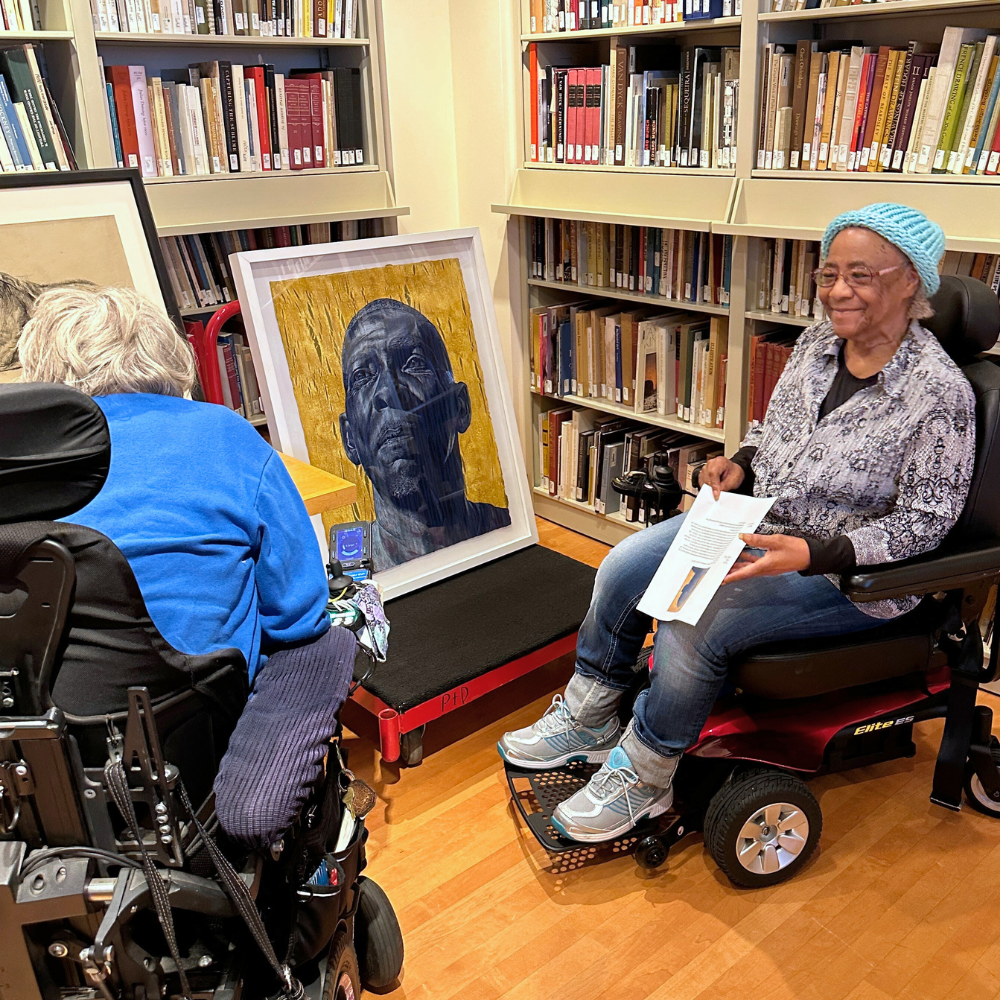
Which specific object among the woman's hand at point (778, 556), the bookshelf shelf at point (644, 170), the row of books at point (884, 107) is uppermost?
the row of books at point (884, 107)

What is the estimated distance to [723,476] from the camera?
2.16 meters

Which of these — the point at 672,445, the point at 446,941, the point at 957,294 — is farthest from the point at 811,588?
the point at 672,445

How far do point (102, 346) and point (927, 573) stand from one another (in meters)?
1.40

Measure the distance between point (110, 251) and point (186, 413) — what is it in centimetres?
122

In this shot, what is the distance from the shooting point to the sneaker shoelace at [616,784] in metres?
1.97

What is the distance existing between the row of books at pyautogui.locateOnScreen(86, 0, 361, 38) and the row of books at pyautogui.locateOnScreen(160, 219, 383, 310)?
1.95 ft

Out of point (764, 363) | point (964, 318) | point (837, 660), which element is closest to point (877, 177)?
point (764, 363)

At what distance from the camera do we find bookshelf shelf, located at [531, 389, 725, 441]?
3.21 metres

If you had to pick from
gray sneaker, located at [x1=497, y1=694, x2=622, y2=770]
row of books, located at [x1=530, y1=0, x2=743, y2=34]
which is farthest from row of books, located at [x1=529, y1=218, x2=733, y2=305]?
gray sneaker, located at [x1=497, y1=694, x2=622, y2=770]

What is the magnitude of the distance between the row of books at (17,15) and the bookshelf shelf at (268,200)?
0.50 metres

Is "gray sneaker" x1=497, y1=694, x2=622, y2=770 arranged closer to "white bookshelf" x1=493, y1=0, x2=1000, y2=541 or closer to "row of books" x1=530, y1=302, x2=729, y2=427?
"white bookshelf" x1=493, y1=0, x2=1000, y2=541

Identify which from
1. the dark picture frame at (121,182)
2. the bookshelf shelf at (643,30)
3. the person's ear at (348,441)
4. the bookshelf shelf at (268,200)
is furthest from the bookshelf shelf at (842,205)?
the dark picture frame at (121,182)

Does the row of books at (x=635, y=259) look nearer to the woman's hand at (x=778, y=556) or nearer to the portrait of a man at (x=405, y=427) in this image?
the portrait of a man at (x=405, y=427)

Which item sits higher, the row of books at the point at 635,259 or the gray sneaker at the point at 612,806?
the row of books at the point at 635,259
